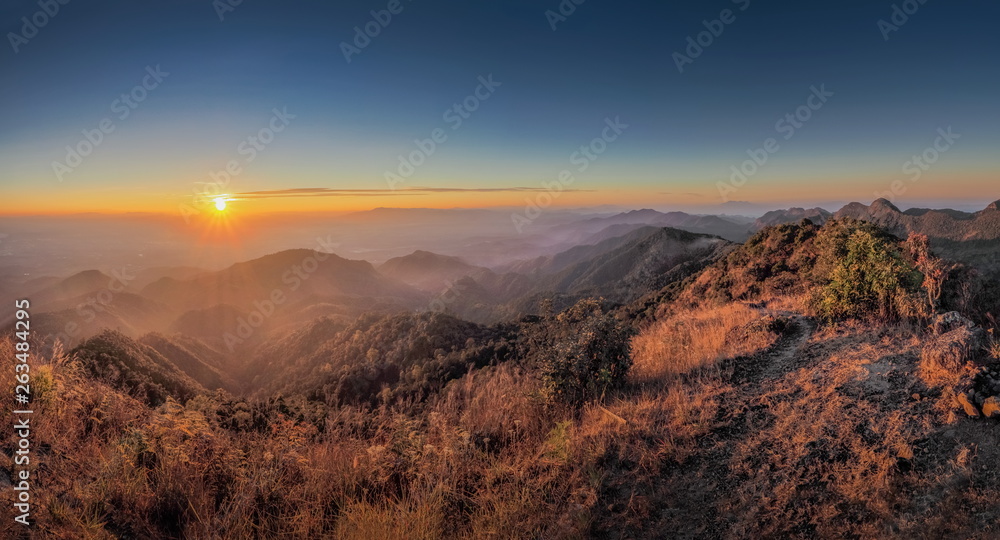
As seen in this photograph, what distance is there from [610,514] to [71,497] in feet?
15.0

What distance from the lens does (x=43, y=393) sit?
16.1 feet

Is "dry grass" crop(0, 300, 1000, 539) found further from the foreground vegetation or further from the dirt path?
the dirt path

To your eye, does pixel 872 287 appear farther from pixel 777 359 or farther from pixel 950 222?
pixel 950 222

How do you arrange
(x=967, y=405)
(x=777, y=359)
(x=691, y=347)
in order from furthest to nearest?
1. (x=691, y=347)
2. (x=777, y=359)
3. (x=967, y=405)

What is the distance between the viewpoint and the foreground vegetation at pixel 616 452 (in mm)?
3229

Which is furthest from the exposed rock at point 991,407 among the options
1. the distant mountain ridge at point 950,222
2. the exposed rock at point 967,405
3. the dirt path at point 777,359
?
the distant mountain ridge at point 950,222

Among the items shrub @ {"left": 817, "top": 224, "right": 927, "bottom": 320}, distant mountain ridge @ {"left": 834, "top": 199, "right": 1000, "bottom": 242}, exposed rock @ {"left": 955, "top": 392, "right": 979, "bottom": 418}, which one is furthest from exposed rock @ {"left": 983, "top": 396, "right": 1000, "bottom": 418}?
distant mountain ridge @ {"left": 834, "top": 199, "right": 1000, "bottom": 242}
